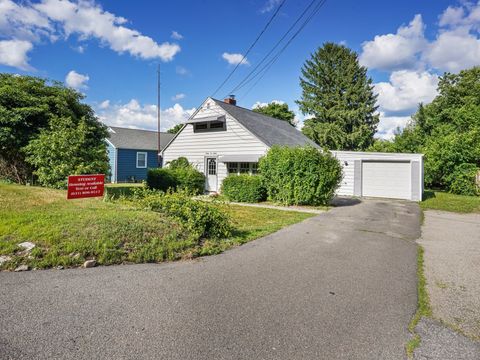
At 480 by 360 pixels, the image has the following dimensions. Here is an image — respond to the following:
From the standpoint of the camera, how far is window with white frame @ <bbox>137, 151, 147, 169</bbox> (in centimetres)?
2558

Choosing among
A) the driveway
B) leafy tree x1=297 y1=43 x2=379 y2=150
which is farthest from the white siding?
leafy tree x1=297 y1=43 x2=379 y2=150

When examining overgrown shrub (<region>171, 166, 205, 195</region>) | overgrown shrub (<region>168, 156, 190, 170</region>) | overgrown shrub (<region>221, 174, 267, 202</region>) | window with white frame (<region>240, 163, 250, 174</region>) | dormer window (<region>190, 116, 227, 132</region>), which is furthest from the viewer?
overgrown shrub (<region>168, 156, 190, 170</region>)

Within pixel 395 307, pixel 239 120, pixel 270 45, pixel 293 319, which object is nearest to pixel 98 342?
pixel 293 319

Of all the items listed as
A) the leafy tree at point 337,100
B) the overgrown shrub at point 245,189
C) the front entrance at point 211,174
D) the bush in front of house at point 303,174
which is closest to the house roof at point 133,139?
the front entrance at point 211,174

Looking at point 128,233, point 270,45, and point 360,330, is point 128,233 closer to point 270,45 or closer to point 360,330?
point 360,330

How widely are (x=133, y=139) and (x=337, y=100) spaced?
1003 inches

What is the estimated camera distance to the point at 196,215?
20.3 ft

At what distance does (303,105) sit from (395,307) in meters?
37.5

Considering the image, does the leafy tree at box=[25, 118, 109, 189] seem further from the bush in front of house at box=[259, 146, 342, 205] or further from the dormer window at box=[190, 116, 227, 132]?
the dormer window at box=[190, 116, 227, 132]

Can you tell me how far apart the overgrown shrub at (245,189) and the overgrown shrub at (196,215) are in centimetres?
688

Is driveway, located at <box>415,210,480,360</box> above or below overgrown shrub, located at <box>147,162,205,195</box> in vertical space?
below

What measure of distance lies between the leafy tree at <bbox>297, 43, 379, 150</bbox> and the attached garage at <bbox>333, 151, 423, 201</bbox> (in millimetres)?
18755

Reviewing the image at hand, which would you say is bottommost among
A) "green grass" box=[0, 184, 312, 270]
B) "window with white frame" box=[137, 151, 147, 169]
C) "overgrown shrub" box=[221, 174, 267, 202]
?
"green grass" box=[0, 184, 312, 270]

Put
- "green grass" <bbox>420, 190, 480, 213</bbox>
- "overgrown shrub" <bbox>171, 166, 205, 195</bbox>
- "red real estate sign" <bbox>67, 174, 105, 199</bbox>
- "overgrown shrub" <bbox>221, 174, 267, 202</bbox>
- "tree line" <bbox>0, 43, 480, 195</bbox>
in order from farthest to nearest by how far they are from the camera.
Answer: "overgrown shrub" <bbox>171, 166, 205, 195</bbox>, "overgrown shrub" <bbox>221, 174, 267, 202</bbox>, "green grass" <bbox>420, 190, 480, 213</bbox>, "tree line" <bbox>0, 43, 480, 195</bbox>, "red real estate sign" <bbox>67, 174, 105, 199</bbox>
